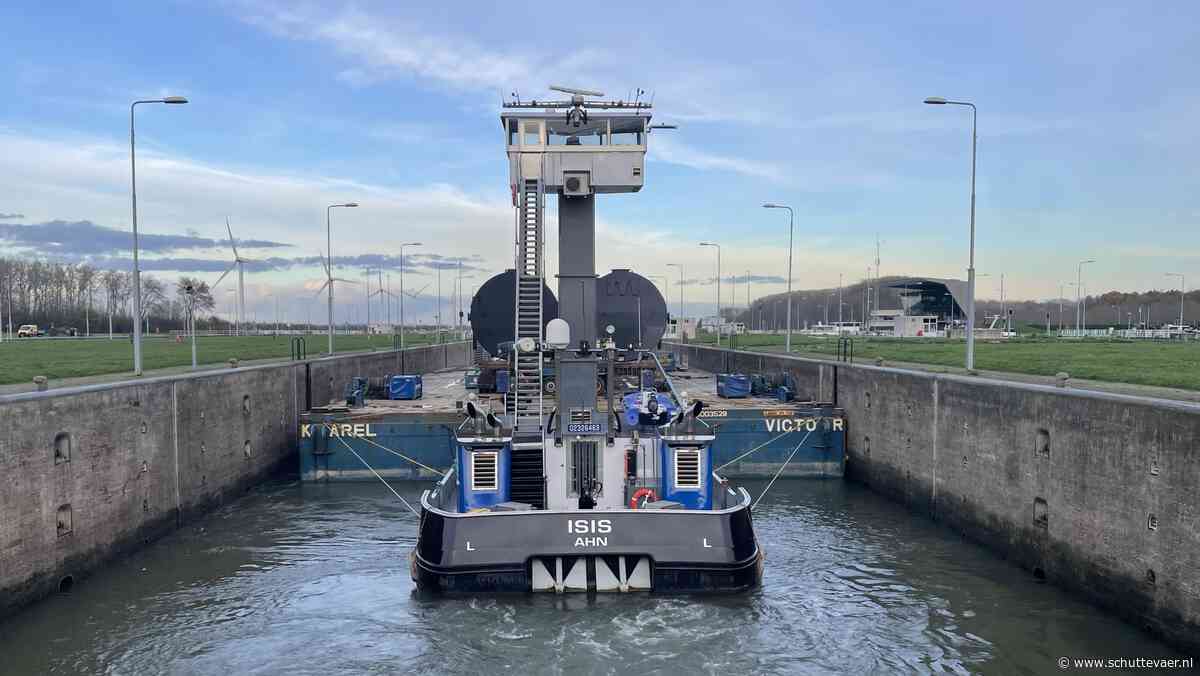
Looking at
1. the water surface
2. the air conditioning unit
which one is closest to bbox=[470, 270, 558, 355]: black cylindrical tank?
the air conditioning unit

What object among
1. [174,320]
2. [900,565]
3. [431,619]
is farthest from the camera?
[174,320]

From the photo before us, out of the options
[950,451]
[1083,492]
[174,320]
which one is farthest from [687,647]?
[174,320]

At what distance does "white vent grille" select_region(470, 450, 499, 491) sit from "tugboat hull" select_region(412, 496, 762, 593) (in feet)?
3.80

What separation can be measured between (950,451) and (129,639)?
19.5 metres

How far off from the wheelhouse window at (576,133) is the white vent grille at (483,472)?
17085 millimetres

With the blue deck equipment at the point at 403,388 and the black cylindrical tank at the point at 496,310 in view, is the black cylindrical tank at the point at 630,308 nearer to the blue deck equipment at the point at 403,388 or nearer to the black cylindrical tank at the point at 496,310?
the black cylindrical tank at the point at 496,310

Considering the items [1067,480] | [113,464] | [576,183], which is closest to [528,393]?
[113,464]

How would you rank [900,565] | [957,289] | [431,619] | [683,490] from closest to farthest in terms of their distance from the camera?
[431,619], [683,490], [900,565], [957,289]

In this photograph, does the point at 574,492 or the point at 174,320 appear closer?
the point at 574,492

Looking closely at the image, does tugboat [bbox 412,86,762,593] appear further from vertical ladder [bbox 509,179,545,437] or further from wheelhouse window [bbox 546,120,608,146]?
wheelhouse window [bbox 546,120,608,146]

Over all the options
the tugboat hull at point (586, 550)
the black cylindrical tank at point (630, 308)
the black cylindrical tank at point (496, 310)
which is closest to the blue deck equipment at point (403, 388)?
the black cylindrical tank at point (496, 310)

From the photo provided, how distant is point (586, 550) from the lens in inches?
580

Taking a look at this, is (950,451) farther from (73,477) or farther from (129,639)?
(73,477)

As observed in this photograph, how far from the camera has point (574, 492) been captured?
16.6 metres
